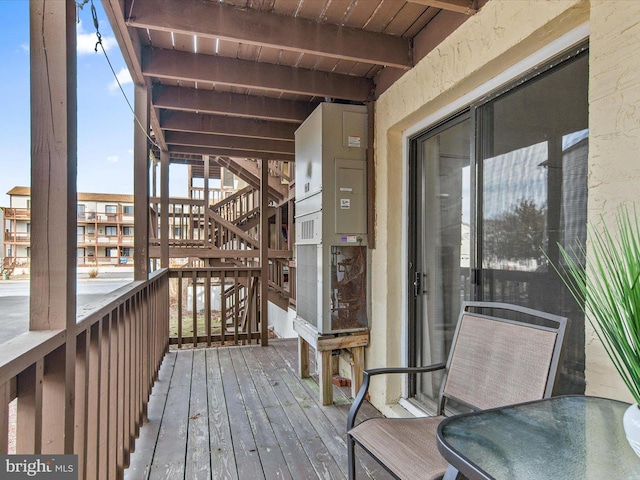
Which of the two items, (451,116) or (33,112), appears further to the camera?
(451,116)

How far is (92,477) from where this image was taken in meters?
1.31

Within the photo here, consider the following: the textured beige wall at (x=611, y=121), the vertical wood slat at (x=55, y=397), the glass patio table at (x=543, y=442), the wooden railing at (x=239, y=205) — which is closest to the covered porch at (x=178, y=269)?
the vertical wood slat at (x=55, y=397)

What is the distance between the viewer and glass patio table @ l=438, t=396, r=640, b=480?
0.77 meters

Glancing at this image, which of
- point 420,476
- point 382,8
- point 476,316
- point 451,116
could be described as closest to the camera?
point 420,476

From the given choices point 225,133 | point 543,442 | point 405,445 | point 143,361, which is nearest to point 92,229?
point 143,361

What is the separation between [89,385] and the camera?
131 centimetres

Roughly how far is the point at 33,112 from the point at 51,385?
0.76 metres

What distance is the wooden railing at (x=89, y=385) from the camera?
88 centimetres

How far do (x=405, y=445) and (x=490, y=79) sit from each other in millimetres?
1762

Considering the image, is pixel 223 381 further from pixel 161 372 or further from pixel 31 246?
pixel 31 246

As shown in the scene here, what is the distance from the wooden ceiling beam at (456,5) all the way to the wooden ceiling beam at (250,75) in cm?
118

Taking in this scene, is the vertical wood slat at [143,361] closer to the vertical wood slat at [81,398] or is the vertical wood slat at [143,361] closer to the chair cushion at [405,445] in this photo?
the vertical wood slat at [81,398]

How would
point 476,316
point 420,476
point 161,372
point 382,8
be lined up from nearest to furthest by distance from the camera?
1. point 420,476
2. point 476,316
3. point 382,8
4. point 161,372

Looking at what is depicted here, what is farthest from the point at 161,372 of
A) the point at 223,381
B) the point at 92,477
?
the point at 92,477
